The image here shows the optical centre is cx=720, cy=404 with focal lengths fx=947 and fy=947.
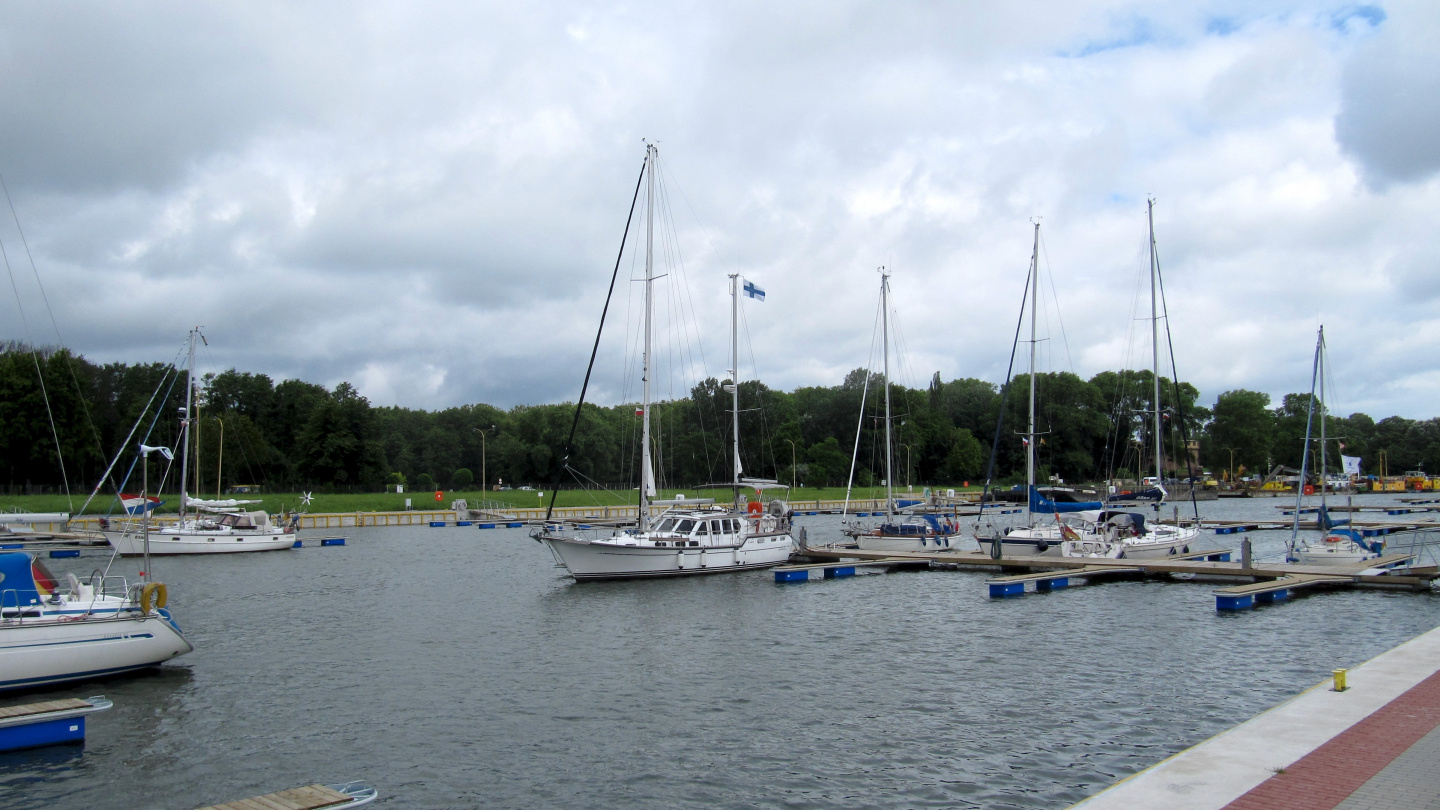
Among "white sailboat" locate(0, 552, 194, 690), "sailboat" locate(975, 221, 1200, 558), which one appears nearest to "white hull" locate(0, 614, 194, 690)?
"white sailboat" locate(0, 552, 194, 690)

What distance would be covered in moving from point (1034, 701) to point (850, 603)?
14.5 metres

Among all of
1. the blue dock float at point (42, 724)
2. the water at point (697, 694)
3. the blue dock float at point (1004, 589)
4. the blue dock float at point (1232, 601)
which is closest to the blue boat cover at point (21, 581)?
the water at point (697, 694)

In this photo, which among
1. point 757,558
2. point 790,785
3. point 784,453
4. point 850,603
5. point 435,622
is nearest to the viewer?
point 790,785

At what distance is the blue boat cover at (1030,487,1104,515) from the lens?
45.5 meters

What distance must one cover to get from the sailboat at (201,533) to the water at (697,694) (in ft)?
67.0

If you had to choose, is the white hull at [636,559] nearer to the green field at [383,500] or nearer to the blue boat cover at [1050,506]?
the blue boat cover at [1050,506]

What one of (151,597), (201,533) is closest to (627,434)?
(201,533)

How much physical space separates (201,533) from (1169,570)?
49.9 m

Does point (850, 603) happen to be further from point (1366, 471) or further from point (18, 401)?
point (1366, 471)

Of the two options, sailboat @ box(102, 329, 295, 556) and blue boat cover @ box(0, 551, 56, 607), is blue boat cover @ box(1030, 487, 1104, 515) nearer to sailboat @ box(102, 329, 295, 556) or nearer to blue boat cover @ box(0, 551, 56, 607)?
blue boat cover @ box(0, 551, 56, 607)

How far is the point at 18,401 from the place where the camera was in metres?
82.8

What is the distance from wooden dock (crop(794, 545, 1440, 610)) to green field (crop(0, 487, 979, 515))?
75.9 ft

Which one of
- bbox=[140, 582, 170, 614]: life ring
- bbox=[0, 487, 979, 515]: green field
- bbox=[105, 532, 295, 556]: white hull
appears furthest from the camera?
bbox=[0, 487, 979, 515]: green field

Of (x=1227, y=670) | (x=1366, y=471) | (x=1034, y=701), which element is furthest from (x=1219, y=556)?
(x=1366, y=471)
